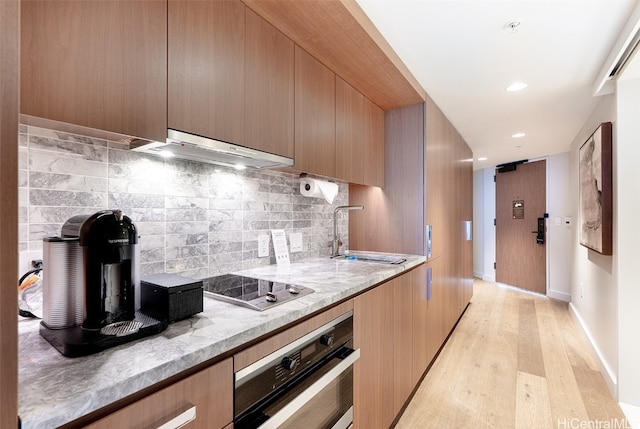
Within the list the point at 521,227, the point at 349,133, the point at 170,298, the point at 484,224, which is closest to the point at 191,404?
the point at 170,298

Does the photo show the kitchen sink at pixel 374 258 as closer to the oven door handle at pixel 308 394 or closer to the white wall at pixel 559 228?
the oven door handle at pixel 308 394

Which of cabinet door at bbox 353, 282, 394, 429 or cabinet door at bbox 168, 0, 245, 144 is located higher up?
cabinet door at bbox 168, 0, 245, 144

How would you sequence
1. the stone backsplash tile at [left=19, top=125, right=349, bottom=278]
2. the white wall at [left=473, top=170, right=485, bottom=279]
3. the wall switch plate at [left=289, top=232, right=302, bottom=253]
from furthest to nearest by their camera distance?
the white wall at [left=473, top=170, right=485, bottom=279] → the wall switch plate at [left=289, top=232, right=302, bottom=253] → the stone backsplash tile at [left=19, top=125, right=349, bottom=278]

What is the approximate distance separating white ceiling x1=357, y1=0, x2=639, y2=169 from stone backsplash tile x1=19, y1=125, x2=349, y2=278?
1.12 m

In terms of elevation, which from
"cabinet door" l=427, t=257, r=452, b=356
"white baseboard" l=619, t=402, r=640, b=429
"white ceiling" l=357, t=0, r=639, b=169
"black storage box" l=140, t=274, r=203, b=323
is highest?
"white ceiling" l=357, t=0, r=639, b=169

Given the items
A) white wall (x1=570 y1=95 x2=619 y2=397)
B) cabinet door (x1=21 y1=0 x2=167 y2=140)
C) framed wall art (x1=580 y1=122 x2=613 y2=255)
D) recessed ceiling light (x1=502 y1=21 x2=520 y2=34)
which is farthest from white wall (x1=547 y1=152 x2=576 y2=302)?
cabinet door (x1=21 y1=0 x2=167 y2=140)

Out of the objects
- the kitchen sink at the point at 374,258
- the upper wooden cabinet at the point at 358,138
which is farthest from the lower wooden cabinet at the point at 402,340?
A: the upper wooden cabinet at the point at 358,138

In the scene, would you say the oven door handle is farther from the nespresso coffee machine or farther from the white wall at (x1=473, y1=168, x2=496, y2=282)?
the white wall at (x1=473, y1=168, x2=496, y2=282)

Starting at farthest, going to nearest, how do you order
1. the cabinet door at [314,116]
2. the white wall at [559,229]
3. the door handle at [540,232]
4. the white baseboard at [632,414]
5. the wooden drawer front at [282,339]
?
the door handle at [540,232]
the white wall at [559,229]
the white baseboard at [632,414]
the cabinet door at [314,116]
the wooden drawer front at [282,339]

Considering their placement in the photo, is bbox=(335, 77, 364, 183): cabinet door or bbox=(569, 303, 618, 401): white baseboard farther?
bbox=(569, 303, 618, 401): white baseboard

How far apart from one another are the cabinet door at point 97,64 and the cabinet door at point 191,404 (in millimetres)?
720

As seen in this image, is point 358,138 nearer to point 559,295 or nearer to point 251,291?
point 251,291

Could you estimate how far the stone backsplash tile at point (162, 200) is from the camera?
0.94m

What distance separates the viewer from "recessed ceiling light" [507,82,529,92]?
2.29 metres
